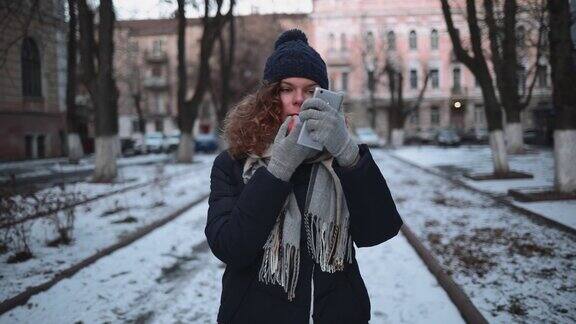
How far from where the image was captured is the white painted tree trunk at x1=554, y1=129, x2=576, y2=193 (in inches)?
329

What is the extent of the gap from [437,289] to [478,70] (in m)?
9.50

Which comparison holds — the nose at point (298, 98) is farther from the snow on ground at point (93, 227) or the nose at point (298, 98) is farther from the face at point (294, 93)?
the snow on ground at point (93, 227)

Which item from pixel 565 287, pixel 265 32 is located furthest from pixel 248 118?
A: pixel 265 32

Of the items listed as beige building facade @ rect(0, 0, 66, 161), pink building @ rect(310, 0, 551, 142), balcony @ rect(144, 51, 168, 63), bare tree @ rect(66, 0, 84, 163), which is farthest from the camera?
balcony @ rect(144, 51, 168, 63)

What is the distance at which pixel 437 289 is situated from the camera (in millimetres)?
4422

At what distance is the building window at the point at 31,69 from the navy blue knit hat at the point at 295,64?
25.4 m

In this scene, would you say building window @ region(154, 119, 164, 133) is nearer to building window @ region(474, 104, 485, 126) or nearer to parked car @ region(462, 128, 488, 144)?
parked car @ region(462, 128, 488, 144)

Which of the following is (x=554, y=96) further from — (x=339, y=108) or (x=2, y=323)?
(x=2, y=323)

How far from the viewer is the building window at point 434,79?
47938 millimetres

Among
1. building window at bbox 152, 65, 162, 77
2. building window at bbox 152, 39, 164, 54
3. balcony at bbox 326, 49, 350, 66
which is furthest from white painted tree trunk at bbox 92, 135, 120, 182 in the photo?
building window at bbox 152, 39, 164, 54

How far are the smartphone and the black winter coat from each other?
16 centimetres

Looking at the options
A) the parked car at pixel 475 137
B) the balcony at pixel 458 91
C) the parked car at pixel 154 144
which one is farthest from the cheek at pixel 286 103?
the balcony at pixel 458 91

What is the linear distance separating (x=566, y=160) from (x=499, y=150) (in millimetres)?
3948

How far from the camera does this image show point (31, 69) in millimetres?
24797
